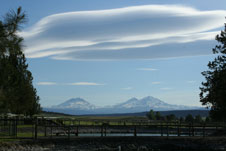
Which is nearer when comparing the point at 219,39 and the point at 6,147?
the point at 6,147

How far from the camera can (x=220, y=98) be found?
39938mm

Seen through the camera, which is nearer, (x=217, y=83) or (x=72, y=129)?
(x=217, y=83)

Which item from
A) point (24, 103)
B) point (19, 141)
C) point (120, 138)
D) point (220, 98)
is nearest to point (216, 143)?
point (220, 98)

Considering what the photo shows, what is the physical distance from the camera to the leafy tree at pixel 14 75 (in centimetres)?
2369

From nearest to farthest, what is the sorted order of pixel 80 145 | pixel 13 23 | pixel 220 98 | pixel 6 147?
pixel 13 23 → pixel 6 147 → pixel 80 145 → pixel 220 98

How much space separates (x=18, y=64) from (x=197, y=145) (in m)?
34.4

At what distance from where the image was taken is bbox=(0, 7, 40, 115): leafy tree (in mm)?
23686

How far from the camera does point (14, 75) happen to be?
55.4 m

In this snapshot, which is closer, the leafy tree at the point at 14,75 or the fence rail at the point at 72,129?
the leafy tree at the point at 14,75

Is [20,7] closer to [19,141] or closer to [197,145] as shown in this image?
[19,141]

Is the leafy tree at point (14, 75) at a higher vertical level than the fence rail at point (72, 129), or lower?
higher

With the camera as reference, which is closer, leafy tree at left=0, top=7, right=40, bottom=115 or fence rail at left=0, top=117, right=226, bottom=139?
leafy tree at left=0, top=7, right=40, bottom=115

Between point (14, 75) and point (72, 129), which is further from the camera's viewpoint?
point (72, 129)

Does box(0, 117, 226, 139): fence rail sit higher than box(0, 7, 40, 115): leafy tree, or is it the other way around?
box(0, 7, 40, 115): leafy tree
